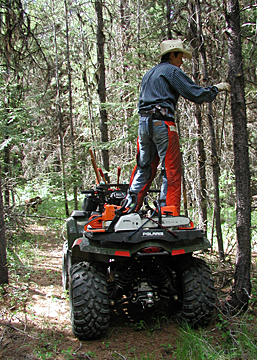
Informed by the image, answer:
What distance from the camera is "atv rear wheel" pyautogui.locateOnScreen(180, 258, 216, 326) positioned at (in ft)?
11.7

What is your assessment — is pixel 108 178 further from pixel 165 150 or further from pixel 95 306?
pixel 95 306

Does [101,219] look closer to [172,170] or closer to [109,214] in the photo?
[109,214]

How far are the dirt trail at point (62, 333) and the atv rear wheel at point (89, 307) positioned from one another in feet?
0.49

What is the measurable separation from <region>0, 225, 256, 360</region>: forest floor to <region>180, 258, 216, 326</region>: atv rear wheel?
0.17 m

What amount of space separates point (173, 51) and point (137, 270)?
2682 mm

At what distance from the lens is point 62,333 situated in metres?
3.78

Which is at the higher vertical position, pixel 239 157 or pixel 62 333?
pixel 239 157

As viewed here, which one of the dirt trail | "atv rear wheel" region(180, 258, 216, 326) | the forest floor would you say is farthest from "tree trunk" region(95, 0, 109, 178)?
"atv rear wheel" region(180, 258, 216, 326)

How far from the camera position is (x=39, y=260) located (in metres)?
7.03

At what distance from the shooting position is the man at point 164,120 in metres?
4.07

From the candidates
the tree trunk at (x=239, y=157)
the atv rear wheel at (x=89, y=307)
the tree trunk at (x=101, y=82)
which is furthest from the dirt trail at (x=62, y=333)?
the tree trunk at (x=101, y=82)

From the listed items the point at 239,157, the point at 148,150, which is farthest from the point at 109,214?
the point at 239,157

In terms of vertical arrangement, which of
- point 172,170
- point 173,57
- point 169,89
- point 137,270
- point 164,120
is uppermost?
point 173,57

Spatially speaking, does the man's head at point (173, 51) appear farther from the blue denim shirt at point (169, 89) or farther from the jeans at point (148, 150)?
the jeans at point (148, 150)
